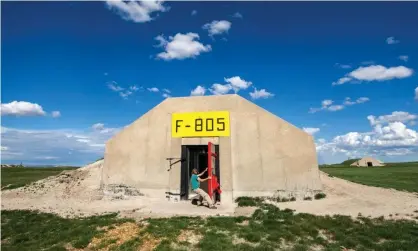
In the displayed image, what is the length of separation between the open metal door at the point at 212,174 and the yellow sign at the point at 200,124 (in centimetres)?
103

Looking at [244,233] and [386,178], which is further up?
[386,178]

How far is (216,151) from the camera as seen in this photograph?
54.6ft

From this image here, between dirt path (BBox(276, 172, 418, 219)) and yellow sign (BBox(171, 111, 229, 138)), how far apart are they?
5.25 meters

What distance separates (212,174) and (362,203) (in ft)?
26.2

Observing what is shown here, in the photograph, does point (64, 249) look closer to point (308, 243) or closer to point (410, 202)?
point (308, 243)

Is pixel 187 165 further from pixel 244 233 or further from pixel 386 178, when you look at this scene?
pixel 386 178

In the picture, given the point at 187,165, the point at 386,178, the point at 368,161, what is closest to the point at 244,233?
the point at 187,165

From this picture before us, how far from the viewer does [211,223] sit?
1119cm

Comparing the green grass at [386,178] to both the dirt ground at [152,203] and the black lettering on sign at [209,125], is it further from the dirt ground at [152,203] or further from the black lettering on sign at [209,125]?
the black lettering on sign at [209,125]

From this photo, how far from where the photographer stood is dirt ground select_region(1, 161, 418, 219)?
44.7 feet

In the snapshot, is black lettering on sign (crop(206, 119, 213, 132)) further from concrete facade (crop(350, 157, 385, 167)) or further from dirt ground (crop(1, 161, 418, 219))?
concrete facade (crop(350, 157, 385, 167))

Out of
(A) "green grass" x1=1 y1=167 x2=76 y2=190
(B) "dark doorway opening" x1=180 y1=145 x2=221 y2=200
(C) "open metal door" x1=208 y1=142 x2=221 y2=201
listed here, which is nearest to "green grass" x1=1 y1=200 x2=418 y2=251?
(C) "open metal door" x1=208 y1=142 x2=221 y2=201

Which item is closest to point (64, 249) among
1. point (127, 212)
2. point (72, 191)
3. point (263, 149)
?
point (127, 212)

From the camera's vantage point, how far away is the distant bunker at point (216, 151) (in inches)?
631
